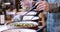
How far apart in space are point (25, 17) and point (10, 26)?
0.14 m

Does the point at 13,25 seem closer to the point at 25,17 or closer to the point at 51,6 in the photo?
the point at 25,17

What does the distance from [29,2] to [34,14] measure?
9 centimetres

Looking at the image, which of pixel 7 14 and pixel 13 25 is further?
pixel 7 14

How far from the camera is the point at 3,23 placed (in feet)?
3.86

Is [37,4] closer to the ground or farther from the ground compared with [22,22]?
farther from the ground

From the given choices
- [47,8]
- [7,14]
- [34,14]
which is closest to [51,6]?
[47,8]

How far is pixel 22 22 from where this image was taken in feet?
3.74

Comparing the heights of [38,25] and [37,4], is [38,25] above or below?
below

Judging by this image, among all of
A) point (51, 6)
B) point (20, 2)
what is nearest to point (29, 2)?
point (20, 2)

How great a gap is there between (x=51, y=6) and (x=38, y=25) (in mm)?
161

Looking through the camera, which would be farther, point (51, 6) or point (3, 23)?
point (3, 23)

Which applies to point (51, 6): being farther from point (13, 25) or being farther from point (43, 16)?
point (13, 25)

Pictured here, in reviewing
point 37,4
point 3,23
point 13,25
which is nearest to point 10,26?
point 13,25

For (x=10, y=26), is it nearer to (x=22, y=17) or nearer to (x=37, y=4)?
(x=22, y=17)
